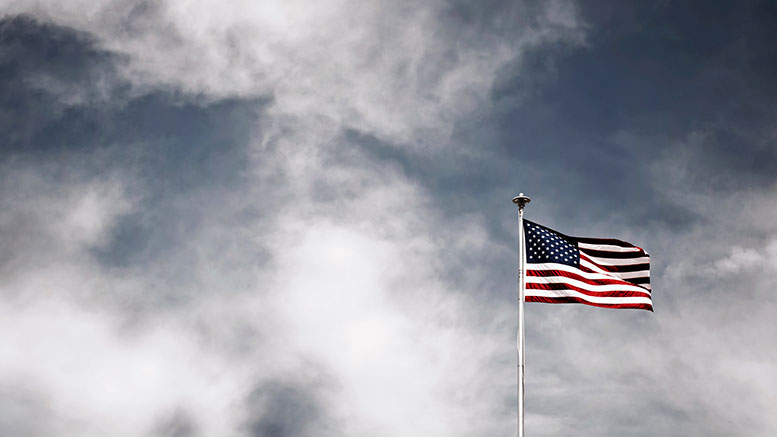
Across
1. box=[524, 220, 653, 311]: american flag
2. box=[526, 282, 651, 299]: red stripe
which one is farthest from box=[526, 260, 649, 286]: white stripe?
box=[526, 282, 651, 299]: red stripe

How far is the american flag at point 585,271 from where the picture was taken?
32.3 meters

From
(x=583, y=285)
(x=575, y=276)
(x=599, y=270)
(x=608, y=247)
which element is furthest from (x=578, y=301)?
(x=608, y=247)

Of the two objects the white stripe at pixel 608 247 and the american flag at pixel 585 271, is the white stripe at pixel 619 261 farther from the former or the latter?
the white stripe at pixel 608 247

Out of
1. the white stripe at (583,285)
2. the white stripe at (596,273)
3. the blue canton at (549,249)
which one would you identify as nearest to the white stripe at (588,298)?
the white stripe at (583,285)

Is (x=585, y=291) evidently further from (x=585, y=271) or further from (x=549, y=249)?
(x=549, y=249)

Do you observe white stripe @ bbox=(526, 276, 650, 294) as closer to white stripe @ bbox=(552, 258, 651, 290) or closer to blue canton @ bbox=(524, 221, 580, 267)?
white stripe @ bbox=(552, 258, 651, 290)

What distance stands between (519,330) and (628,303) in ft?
15.7

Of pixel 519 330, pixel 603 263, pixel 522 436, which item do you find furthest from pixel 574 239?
pixel 522 436

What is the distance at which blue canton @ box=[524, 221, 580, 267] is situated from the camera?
3278cm

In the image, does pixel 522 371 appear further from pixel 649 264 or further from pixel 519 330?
pixel 649 264

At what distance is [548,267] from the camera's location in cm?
3262

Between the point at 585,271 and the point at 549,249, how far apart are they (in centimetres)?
176

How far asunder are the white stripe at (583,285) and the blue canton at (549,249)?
Answer: 0.72 meters

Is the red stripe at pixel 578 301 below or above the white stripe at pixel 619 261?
below
